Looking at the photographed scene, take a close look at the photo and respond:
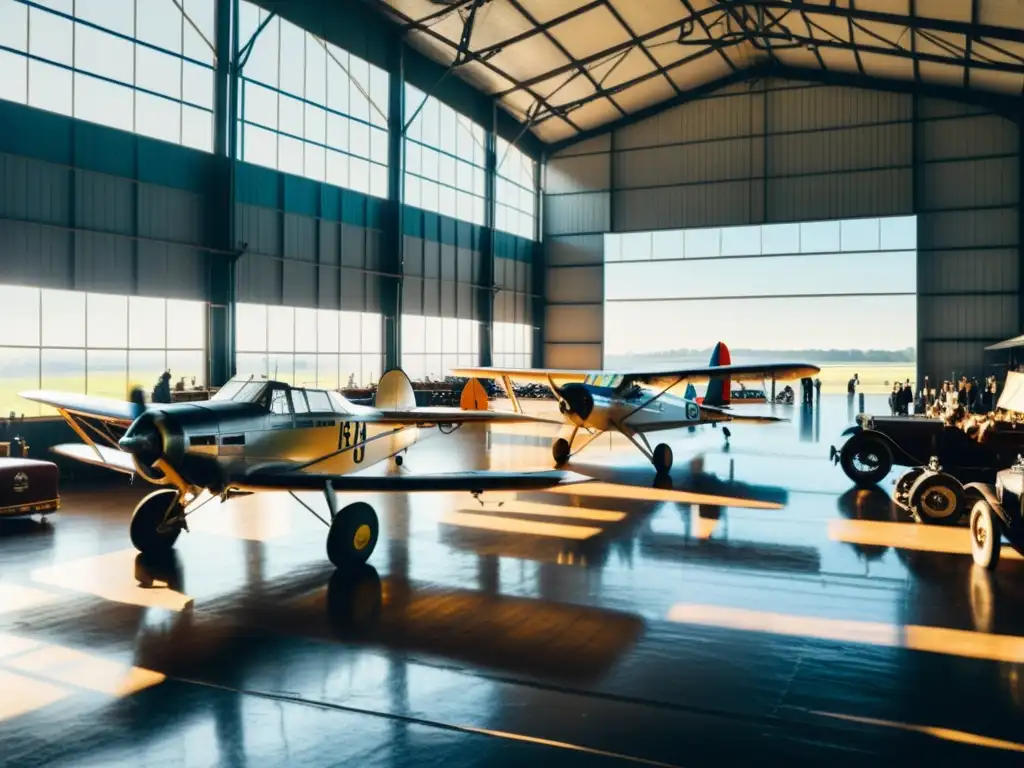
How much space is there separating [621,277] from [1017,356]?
17524mm

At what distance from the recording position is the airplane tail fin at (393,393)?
1183 cm

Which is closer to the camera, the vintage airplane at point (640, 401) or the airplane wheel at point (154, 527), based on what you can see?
the airplane wheel at point (154, 527)

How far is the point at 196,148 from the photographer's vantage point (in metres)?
20.8

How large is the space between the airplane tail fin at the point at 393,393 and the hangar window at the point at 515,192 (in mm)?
25746

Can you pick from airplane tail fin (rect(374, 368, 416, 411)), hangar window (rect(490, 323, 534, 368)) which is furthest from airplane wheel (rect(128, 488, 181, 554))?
hangar window (rect(490, 323, 534, 368))

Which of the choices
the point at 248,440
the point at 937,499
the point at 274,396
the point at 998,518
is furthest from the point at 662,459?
the point at 248,440

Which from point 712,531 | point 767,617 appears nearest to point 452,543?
point 712,531

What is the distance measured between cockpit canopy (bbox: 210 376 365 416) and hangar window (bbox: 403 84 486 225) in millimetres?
22095

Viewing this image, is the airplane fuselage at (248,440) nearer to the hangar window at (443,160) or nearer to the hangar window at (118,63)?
the hangar window at (118,63)

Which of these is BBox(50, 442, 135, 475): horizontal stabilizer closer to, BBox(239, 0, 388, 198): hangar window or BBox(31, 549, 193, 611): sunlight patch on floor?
BBox(31, 549, 193, 611): sunlight patch on floor

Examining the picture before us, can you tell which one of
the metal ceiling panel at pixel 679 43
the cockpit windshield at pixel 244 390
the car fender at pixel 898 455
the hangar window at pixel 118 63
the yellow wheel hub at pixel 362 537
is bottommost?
the yellow wheel hub at pixel 362 537

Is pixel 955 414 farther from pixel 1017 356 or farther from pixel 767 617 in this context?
pixel 1017 356

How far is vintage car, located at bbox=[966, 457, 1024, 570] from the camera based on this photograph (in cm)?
780

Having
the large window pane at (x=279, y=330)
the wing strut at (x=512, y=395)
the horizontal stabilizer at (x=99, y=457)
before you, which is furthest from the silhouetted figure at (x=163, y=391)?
the wing strut at (x=512, y=395)
